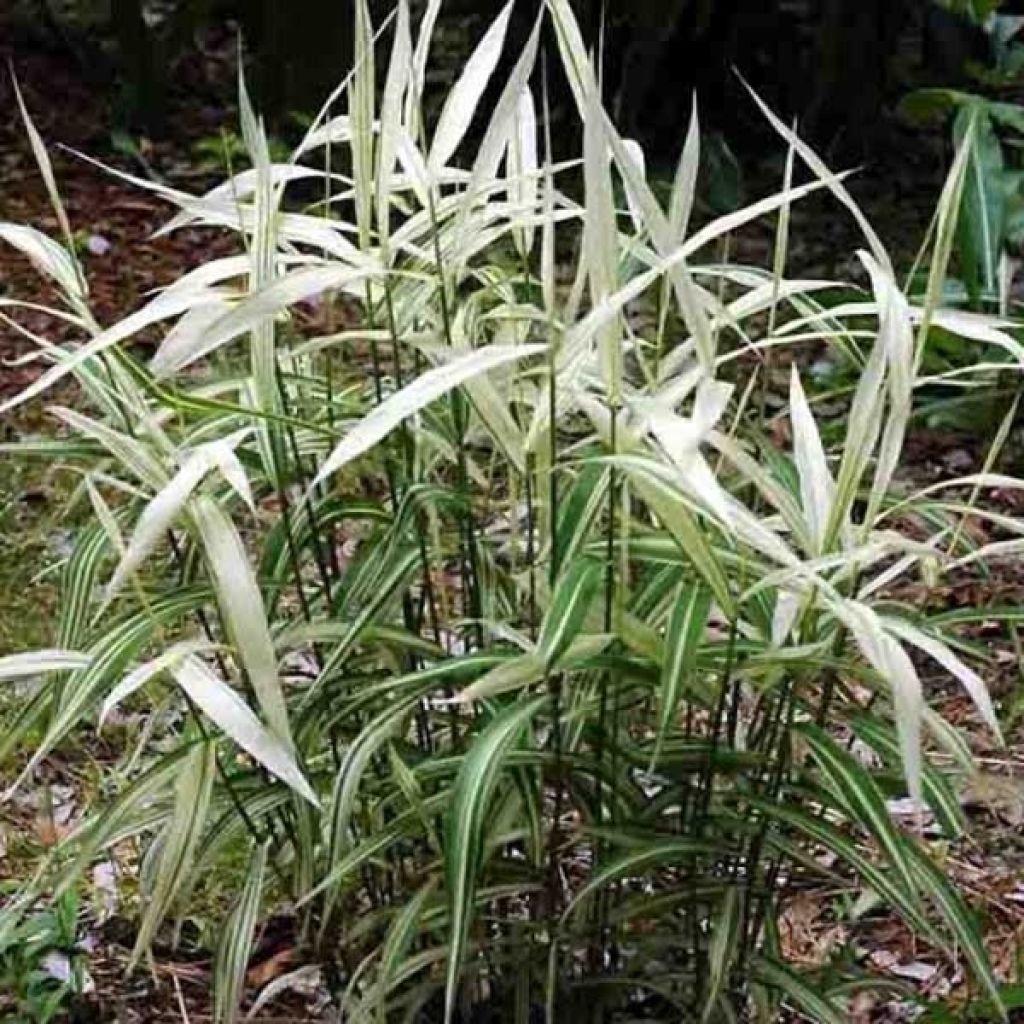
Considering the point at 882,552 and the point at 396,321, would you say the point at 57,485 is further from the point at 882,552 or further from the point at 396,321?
the point at 882,552

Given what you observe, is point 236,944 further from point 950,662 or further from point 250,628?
point 950,662

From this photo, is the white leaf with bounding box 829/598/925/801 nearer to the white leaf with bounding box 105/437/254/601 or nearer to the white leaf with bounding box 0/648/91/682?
the white leaf with bounding box 105/437/254/601

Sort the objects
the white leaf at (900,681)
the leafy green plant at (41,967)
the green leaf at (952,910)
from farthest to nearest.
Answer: the leafy green plant at (41,967) < the green leaf at (952,910) < the white leaf at (900,681)

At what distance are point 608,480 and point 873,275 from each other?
0.22 meters

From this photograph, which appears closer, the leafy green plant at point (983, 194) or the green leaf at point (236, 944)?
the green leaf at point (236, 944)

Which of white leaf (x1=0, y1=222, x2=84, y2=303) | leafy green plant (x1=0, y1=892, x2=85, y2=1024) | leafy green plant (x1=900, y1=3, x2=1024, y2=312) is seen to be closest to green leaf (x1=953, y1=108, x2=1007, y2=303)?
leafy green plant (x1=900, y1=3, x2=1024, y2=312)

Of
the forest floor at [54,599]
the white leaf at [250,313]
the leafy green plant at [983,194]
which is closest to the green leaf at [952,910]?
the forest floor at [54,599]

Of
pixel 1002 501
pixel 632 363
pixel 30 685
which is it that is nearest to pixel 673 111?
pixel 1002 501

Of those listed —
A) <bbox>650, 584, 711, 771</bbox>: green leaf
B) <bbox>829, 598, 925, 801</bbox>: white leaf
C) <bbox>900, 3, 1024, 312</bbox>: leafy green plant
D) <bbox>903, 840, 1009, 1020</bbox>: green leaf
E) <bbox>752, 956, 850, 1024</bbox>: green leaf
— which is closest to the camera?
<bbox>829, 598, 925, 801</bbox>: white leaf

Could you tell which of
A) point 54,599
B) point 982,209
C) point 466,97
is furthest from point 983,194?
point 466,97

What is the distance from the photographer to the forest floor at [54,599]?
7.04 feet

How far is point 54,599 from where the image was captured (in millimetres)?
2947

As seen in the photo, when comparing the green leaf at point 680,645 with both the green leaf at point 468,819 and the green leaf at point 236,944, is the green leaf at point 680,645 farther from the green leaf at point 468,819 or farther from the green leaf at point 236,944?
the green leaf at point 236,944

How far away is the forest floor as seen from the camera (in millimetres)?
2146
